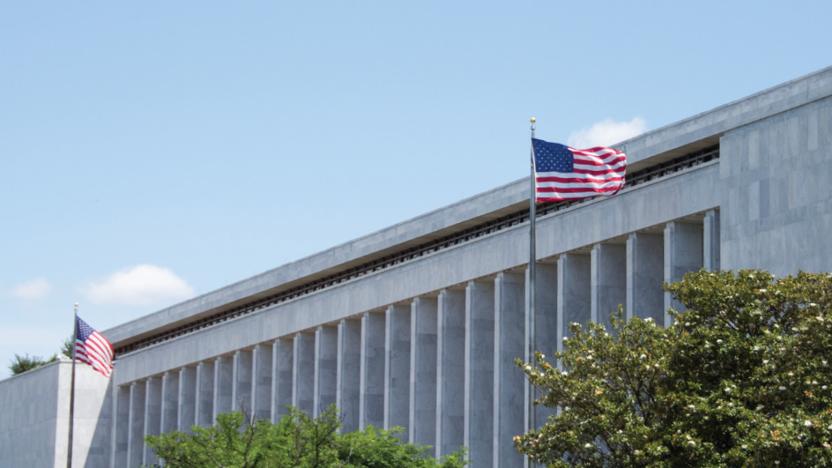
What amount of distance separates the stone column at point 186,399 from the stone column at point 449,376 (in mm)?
20496

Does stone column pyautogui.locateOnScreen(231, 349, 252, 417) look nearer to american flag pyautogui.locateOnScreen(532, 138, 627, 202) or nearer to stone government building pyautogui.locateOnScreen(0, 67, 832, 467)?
stone government building pyautogui.locateOnScreen(0, 67, 832, 467)

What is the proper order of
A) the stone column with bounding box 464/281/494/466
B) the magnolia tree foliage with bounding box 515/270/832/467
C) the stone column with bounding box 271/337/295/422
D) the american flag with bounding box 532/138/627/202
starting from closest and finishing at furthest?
the magnolia tree foliage with bounding box 515/270/832/467, the american flag with bounding box 532/138/627/202, the stone column with bounding box 464/281/494/466, the stone column with bounding box 271/337/295/422

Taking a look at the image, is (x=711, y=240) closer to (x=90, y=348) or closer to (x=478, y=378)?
(x=478, y=378)

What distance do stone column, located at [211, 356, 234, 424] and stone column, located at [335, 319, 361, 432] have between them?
30.9ft

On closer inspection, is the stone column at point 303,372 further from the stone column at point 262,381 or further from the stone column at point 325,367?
the stone column at point 262,381

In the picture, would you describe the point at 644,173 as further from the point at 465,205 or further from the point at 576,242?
the point at 465,205

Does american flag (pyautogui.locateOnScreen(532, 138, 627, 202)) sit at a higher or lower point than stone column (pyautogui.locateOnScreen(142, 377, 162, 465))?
lower

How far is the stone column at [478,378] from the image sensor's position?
53.1 m

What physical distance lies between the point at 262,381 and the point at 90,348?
10132 mm

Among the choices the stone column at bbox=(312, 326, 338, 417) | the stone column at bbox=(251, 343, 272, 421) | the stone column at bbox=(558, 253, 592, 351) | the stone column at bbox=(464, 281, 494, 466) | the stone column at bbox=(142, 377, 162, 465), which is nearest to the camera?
the stone column at bbox=(558, 253, 592, 351)

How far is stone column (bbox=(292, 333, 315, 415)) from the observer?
64750mm

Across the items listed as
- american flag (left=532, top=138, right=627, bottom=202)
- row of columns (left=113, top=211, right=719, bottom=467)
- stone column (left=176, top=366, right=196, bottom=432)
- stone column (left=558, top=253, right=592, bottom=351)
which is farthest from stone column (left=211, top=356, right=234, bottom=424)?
american flag (left=532, top=138, right=627, bottom=202)

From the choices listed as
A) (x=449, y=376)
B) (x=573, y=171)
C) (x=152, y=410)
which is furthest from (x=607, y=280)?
(x=152, y=410)

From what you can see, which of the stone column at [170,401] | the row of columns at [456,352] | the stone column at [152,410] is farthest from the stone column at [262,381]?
the stone column at [152,410]
